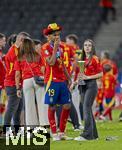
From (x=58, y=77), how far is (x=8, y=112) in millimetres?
1468

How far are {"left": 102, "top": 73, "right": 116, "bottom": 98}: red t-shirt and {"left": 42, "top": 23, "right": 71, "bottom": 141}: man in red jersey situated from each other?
680 cm

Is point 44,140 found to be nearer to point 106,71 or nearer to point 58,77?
point 58,77

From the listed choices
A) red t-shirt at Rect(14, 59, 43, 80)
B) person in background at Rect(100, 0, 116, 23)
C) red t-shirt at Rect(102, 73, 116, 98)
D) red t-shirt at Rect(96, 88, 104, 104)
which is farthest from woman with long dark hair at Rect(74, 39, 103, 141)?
person in background at Rect(100, 0, 116, 23)

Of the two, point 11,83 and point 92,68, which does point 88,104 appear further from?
point 11,83

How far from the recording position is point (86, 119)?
523 inches

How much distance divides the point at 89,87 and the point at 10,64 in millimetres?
1816

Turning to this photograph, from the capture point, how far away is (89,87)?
525 inches

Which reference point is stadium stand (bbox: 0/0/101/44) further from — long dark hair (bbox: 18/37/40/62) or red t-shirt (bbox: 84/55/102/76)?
red t-shirt (bbox: 84/55/102/76)

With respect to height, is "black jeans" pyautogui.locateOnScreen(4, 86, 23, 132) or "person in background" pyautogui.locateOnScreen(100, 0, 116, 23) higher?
"person in background" pyautogui.locateOnScreen(100, 0, 116, 23)

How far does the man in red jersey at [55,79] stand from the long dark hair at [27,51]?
55 cm

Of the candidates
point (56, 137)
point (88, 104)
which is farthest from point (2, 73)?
point (88, 104)

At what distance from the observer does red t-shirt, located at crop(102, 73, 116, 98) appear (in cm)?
2034

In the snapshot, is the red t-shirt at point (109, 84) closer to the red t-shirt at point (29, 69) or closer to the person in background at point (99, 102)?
the person in background at point (99, 102)

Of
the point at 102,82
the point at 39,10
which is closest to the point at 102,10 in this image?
the point at 39,10
